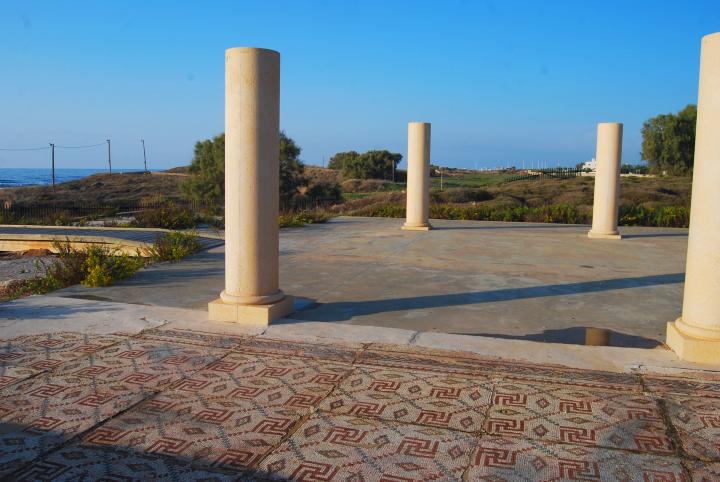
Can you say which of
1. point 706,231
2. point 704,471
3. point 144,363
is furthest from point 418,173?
point 704,471

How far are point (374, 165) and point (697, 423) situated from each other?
62.9m

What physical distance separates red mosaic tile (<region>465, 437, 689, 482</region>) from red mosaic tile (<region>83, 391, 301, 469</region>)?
1282 millimetres

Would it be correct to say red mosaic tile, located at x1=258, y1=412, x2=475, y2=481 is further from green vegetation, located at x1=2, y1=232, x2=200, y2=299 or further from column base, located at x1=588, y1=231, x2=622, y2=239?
column base, located at x1=588, y1=231, x2=622, y2=239

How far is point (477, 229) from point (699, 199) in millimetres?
11343

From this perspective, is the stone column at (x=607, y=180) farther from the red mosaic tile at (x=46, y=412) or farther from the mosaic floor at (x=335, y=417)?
the red mosaic tile at (x=46, y=412)

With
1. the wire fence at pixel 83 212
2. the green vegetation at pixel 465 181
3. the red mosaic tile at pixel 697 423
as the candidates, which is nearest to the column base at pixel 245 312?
the red mosaic tile at pixel 697 423

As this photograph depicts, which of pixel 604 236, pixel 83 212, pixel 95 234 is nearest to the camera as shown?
pixel 95 234

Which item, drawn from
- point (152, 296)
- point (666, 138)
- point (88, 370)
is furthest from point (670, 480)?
point (666, 138)

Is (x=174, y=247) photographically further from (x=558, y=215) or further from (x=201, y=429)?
(x=558, y=215)

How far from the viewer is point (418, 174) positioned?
1623cm

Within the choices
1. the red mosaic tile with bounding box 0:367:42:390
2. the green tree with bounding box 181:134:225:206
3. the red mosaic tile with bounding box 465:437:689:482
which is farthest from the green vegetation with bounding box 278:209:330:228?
the green tree with bounding box 181:134:225:206

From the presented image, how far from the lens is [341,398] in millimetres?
4484

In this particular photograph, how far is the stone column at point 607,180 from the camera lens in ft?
47.3

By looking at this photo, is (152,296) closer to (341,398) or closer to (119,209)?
(341,398)
